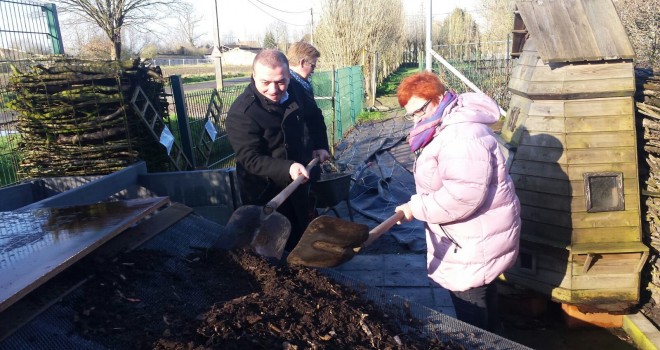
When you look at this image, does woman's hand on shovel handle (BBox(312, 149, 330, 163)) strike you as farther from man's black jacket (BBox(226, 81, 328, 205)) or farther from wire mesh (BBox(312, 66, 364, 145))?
wire mesh (BBox(312, 66, 364, 145))

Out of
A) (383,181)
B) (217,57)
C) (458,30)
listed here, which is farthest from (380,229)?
(458,30)

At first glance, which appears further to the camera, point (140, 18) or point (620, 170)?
point (140, 18)

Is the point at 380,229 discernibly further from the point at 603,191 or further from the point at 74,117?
the point at 74,117

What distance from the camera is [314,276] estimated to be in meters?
2.36

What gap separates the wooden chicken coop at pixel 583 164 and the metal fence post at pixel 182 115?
386cm

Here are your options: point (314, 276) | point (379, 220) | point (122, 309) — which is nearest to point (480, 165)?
point (314, 276)

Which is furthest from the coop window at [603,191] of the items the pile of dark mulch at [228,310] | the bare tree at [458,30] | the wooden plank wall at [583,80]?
A: the bare tree at [458,30]

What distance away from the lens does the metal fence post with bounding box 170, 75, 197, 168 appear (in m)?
5.82

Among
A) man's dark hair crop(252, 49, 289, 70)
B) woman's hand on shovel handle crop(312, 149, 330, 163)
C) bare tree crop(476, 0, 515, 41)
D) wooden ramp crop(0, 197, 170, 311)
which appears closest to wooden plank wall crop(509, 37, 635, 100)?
woman's hand on shovel handle crop(312, 149, 330, 163)

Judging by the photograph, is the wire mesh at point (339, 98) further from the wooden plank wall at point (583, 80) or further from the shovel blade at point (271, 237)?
the shovel blade at point (271, 237)

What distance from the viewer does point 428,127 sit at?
7.95ft

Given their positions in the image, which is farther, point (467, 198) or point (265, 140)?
point (265, 140)

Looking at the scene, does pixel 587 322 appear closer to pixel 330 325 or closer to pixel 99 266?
pixel 330 325

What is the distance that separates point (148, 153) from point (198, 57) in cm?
6061
